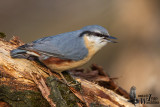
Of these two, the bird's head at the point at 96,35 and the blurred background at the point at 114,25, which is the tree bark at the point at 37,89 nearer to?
the bird's head at the point at 96,35

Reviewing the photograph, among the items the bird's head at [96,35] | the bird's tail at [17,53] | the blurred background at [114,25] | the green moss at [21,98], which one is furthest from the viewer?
the blurred background at [114,25]

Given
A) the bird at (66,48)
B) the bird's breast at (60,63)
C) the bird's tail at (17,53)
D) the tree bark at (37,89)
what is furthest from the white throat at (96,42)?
the bird's tail at (17,53)

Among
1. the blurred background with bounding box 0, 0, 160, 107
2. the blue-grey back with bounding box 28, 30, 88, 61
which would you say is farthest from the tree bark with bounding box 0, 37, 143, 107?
the blurred background with bounding box 0, 0, 160, 107

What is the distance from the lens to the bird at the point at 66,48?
3182mm

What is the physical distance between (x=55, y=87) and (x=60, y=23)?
4.61 m

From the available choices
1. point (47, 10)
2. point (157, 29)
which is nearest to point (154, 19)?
point (157, 29)

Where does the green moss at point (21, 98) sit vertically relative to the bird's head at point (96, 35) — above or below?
below

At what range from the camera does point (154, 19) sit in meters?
6.08

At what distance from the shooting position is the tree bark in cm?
283

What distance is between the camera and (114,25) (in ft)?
21.8

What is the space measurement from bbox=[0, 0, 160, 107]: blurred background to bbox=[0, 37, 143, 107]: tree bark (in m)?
1.64

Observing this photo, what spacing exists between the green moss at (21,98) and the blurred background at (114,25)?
7.58ft

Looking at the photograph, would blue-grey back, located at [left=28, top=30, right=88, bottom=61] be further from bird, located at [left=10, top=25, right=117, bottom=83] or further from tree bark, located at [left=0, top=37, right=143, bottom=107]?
tree bark, located at [left=0, top=37, right=143, bottom=107]

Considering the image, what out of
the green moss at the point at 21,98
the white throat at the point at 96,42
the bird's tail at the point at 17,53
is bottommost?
the green moss at the point at 21,98
